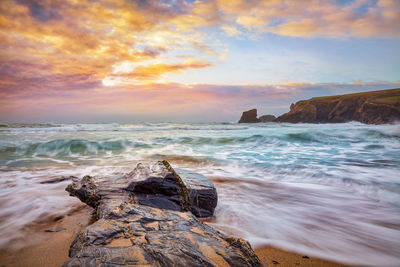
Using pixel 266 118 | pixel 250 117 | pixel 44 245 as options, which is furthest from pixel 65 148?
pixel 266 118

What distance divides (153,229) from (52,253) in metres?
1.00

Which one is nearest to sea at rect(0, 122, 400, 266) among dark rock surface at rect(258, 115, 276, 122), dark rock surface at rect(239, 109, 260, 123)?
dark rock surface at rect(239, 109, 260, 123)

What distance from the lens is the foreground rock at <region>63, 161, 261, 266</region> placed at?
4.71 feet

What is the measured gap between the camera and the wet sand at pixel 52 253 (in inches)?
74.9

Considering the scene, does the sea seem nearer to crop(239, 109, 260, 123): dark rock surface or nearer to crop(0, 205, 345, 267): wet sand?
crop(0, 205, 345, 267): wet sand

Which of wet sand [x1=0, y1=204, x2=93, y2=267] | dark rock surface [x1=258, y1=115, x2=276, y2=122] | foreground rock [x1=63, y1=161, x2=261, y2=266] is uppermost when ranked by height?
dark rock surface [x1=258, y1=115, x2=276, y2=122]

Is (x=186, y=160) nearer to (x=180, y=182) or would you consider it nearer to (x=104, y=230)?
(x=180, y=182)

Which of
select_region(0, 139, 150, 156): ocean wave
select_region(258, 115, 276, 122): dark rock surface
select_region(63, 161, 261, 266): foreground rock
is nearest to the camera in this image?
select_region(63, 161, 261, 266): foreground rock

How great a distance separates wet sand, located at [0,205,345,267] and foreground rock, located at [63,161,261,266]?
0.36 metres

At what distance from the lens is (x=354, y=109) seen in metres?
54.8

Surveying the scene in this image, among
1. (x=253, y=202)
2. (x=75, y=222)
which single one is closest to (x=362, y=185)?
(x=253, y=202)

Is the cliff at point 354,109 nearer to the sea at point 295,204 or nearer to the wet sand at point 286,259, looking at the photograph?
the sea at point 295,204

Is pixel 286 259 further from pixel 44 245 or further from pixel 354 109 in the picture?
pixel 354 109

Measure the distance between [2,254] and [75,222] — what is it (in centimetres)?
72
